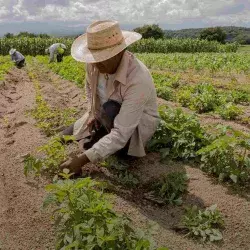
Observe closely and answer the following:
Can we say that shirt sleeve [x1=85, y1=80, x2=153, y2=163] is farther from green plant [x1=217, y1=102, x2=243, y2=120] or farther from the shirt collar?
green plant [x1=217, y1=102, x2=243, y2=120]

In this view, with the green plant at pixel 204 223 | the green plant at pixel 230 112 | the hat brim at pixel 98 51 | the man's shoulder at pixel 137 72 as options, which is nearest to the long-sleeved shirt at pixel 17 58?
the green plant at pixel 230 112

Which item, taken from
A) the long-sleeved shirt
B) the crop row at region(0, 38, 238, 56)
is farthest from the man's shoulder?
the crop row at region(0, 38, 238, 56)

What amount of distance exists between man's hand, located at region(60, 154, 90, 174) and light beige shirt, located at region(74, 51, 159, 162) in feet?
0.19

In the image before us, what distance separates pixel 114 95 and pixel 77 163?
837 mm

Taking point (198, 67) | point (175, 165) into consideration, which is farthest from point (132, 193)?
point (198, 67)

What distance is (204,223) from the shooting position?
3.00 m

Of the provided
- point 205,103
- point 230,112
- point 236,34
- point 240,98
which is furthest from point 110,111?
point 236,34

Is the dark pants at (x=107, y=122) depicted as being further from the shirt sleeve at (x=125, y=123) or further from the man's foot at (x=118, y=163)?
the shirt sleeve at (x=125, y=123)

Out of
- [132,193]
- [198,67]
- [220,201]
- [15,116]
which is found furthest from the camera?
[198,67]

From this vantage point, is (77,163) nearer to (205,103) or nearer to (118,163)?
(118,163)

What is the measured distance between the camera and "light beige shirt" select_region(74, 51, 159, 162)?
11.2 feet

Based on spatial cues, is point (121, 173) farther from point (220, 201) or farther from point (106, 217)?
point (106, 217)

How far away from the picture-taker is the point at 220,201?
11.1ft

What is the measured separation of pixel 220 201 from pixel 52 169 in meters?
1.59
